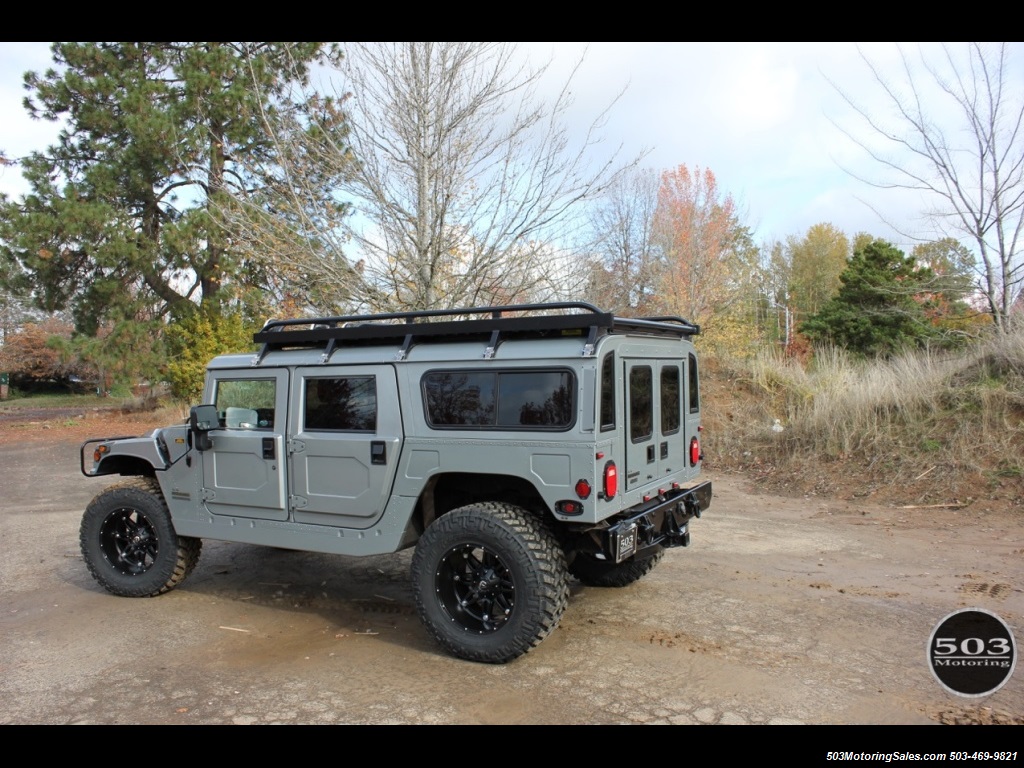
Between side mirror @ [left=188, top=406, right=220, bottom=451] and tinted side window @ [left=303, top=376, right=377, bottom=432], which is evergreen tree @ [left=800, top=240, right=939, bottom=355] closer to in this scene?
tinted side window @ [left=303, top=376, right=377, bottom=432]

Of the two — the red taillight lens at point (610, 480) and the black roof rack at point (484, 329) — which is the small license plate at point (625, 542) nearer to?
the red taillight lens at point (610, 480)

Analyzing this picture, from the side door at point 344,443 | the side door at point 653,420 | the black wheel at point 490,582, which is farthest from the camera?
the side door at point 344,443

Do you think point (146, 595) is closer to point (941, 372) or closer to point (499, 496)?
point (499, 496)

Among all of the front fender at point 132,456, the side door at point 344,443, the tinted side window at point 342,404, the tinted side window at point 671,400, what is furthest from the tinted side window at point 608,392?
the front fender at point 132,456

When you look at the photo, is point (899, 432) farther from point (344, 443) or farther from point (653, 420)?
point (344, 443)

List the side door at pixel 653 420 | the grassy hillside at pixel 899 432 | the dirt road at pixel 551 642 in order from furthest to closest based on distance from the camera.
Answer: the grassy hillside at pixel 899 432
the side door at pixel 653 420
the dirt road at pixel 551 642

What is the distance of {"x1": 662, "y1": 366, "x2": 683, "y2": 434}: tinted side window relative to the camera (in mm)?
5301

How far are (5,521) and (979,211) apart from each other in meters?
14.8

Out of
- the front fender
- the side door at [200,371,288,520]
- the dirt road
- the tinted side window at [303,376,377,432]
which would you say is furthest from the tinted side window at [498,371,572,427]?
the front fender

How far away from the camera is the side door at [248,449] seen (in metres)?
5.26

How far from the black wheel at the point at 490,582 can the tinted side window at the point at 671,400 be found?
1425 millimetres

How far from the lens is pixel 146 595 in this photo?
581 cm
